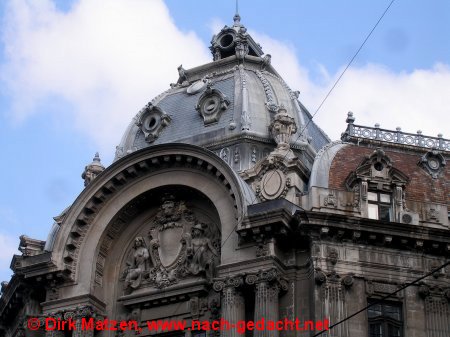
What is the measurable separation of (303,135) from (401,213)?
8.27 meters

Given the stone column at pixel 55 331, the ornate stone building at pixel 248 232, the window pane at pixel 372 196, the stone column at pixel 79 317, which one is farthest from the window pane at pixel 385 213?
the stone column at pixel 55 331

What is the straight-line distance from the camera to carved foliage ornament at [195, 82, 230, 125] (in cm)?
4681

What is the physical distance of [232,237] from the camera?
3931cm

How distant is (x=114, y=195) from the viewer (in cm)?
4250

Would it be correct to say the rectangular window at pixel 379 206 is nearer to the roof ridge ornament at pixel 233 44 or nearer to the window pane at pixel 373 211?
the window pane at pixel 373 211

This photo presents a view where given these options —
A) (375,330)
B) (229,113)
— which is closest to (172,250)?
(229,113)

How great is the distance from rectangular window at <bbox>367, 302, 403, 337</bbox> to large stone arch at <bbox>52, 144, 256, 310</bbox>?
6.94 metres

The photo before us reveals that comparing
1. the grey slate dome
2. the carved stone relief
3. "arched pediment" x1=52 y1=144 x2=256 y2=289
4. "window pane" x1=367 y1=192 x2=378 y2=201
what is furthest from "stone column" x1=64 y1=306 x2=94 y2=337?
the carved stone relief

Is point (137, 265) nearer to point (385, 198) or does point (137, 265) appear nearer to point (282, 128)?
point (282, 128)

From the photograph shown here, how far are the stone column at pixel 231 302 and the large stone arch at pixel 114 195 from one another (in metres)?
3.14

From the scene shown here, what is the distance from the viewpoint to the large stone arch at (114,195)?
4094 cm

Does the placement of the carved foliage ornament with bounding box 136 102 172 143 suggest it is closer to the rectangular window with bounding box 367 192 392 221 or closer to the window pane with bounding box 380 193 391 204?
the rectangular window with bounding box 367 192 392 221

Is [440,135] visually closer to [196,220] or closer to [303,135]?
[303,135]

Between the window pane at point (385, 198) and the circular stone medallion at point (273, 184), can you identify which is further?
the window pane at point (385, 198)
